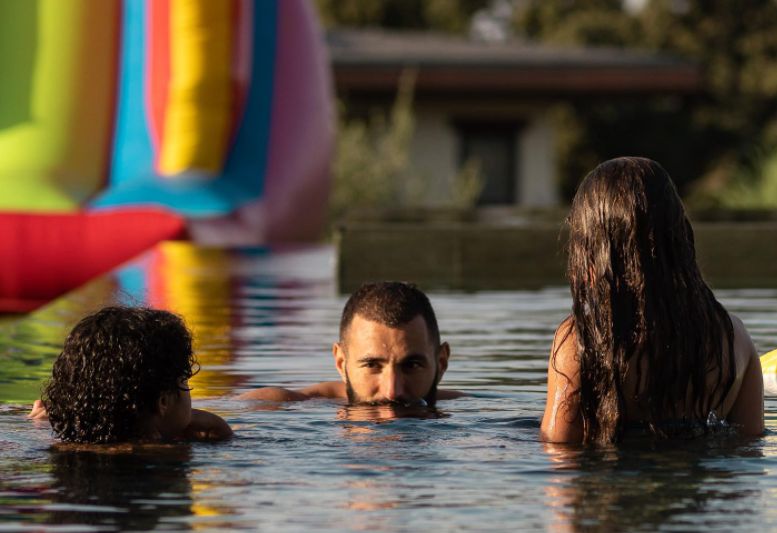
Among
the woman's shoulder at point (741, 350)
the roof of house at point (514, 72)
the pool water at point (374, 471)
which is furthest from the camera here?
the roof of house at point (514, 72)

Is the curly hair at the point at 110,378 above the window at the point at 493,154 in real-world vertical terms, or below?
below

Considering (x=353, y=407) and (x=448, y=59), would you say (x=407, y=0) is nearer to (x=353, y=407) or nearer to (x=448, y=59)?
(x=448, y=59)

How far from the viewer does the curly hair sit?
166 inches

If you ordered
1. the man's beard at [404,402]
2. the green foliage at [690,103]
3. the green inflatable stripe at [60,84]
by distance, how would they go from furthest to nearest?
the green foliage at [690,103], the green inflatable stripe at [60,84], the man's beard at [404,402]

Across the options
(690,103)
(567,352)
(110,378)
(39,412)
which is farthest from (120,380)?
(690,103)

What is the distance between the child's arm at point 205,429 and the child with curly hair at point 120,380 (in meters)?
0.02

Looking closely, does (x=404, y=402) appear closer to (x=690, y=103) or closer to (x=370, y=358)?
(x=370, y=358)

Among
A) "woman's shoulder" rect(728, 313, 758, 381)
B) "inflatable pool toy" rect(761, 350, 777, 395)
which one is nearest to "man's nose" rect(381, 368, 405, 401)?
"woman's shoulder" rect(728, 313, 758, 381)

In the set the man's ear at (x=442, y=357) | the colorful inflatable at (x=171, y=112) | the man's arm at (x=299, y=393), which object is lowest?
the man's arm at (x=299, y=393)

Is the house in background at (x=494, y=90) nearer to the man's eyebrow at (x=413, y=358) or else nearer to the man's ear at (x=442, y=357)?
the man's ear at (x=442, y=357)

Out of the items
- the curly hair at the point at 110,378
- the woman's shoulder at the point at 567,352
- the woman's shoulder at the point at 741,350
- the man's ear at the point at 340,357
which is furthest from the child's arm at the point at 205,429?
the woman's shoulder at the point at 741,350

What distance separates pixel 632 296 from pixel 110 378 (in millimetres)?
1299

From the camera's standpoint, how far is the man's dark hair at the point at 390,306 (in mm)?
4977

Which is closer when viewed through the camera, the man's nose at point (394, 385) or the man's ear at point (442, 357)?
the man's nose at point (394, 385)
